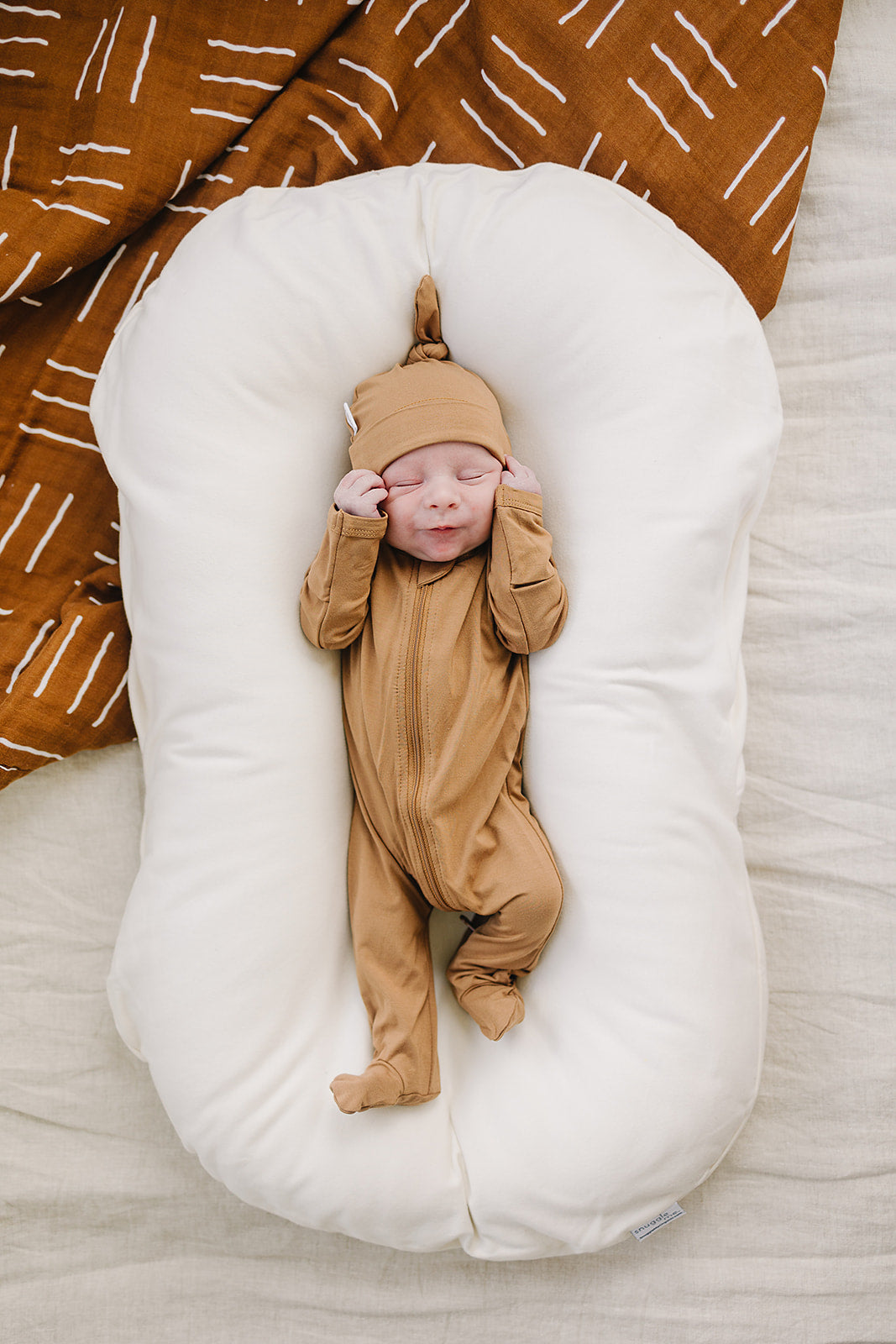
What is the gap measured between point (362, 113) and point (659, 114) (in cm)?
42

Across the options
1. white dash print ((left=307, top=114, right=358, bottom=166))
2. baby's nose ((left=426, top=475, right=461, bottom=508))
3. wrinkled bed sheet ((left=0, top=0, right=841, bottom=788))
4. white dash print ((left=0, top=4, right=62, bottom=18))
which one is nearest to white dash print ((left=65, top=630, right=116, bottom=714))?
wrinkled bed sheet ((left=0, top=0, right=841, bottom=788))

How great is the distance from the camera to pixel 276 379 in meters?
1.19

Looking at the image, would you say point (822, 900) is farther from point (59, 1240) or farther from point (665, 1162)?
point (59, 1240)

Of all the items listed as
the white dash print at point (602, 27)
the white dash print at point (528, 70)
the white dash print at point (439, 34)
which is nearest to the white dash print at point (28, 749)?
the white dash print at point (439, 34)

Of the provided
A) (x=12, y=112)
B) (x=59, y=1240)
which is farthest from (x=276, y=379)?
(x=59, y=1240)

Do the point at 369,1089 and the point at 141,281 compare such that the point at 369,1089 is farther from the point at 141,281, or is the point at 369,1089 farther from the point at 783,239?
the point at 783,239

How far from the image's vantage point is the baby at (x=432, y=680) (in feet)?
3.69

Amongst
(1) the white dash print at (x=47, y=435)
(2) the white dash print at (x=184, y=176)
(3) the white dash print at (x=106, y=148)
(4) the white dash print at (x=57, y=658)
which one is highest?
(3) the white dash print at (x=106, y=148)

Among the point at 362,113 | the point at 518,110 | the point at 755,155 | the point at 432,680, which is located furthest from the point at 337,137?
the point at 432,680

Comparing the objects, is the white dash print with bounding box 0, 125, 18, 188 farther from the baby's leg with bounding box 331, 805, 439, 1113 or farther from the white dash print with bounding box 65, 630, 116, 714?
the baby's leg with bounding box 331, 805, 439, 1113

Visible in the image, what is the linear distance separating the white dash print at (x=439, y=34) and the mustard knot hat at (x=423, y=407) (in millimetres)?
418

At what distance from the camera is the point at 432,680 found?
115 centimetres

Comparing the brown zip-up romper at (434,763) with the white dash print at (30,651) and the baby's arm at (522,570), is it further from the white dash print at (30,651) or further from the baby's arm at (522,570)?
the white dash print at (30,651)

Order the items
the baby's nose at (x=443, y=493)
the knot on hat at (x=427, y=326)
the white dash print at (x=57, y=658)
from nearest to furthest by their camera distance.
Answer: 1. the baby's nose at (x=443, y=493)
2. the knot on hat at (x=427, y=326)
3. the white dash print at (x=57, y=658)
